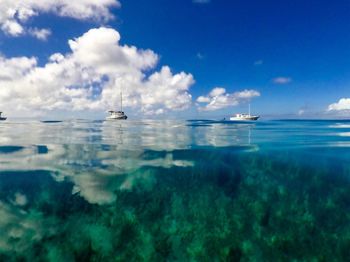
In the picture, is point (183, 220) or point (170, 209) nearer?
point (183, 220)

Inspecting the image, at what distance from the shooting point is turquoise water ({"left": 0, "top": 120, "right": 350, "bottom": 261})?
10.3 m

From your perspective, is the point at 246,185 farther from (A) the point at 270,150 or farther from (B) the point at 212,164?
(A) the point at 270,150

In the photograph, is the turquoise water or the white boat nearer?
the turquoise water

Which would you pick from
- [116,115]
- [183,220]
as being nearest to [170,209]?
[183,220]

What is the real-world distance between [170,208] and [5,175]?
504 inches

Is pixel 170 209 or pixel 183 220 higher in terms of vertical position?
pixel 170 209

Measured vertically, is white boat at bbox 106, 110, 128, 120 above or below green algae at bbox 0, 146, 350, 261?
above

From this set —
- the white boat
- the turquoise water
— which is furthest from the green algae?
the white boat

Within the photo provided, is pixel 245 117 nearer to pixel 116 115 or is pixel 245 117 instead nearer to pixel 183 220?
pixel 116 115

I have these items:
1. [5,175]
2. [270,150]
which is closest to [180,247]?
[5,175]

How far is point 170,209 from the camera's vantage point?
13172 millimetres

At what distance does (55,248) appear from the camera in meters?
9.98

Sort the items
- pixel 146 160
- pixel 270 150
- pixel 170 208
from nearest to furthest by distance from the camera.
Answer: pixel 170 208, pixel 146 160, pixel 270 150

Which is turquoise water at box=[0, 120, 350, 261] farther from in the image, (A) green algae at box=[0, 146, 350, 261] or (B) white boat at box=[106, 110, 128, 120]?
(B) white boat at box=[106, 110, 128, 120]
